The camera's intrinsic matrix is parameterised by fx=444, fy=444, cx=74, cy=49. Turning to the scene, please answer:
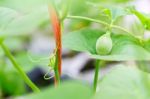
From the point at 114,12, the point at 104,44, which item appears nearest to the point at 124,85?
the point at 104,44

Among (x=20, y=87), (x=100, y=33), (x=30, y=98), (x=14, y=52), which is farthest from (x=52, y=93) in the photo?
(x=14, y=52)

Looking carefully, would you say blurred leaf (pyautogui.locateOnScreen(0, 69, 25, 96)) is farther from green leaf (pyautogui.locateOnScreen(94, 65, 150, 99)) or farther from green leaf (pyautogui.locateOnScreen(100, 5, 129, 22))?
green leaf (pyautogui.locateOnScreen(94, 65, 150, 99))

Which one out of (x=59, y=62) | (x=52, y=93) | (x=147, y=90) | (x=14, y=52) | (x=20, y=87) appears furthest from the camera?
(x=14, y=52)

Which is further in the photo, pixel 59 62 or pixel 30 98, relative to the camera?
pixel 59 62

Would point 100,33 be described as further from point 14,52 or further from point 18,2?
point 14,52

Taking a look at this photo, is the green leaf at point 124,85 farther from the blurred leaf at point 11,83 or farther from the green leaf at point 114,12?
the blurred leaf at point 11,83

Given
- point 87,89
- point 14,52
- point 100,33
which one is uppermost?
point 87,89
